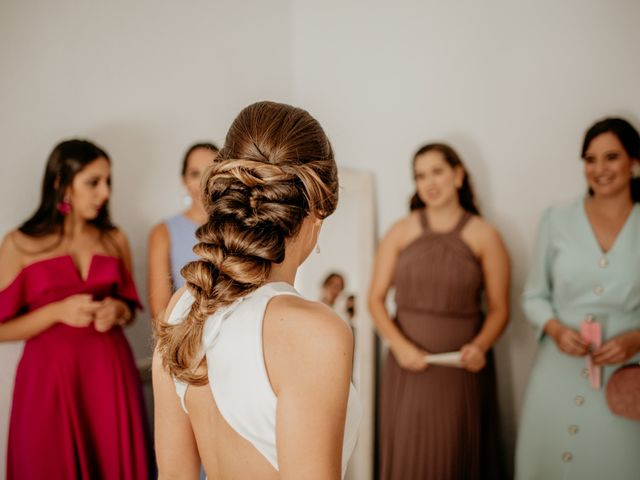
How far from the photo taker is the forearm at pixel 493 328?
8.21 feet

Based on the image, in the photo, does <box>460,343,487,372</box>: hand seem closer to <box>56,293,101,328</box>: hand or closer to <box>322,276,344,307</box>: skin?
<box>322,276,344,307</box>: skin

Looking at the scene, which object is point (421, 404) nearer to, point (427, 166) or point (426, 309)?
point (426, 309)

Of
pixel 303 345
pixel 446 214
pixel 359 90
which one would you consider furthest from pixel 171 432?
pixel 359 90

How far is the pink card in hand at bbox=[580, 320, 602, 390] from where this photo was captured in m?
2.10

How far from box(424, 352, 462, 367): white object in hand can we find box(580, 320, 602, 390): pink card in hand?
0.52 m

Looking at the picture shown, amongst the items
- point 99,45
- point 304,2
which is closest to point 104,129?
point 99,45

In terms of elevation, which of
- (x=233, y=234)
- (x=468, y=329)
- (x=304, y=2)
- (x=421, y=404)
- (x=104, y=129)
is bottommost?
(x=421, y=404)

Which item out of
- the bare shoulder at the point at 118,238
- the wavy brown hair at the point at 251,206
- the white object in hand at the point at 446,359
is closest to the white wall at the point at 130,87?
the bare shoulder at the point at 118,238

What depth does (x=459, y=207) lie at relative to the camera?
8.84 feet

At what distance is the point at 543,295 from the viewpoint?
232cm

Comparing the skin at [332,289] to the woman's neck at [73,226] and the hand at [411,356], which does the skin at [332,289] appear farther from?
the woman's neck at [73,226]

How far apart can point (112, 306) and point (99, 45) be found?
50.0 inches

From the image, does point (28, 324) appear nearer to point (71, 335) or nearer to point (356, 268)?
point (71, 335)

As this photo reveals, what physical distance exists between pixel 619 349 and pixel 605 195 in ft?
1.98
